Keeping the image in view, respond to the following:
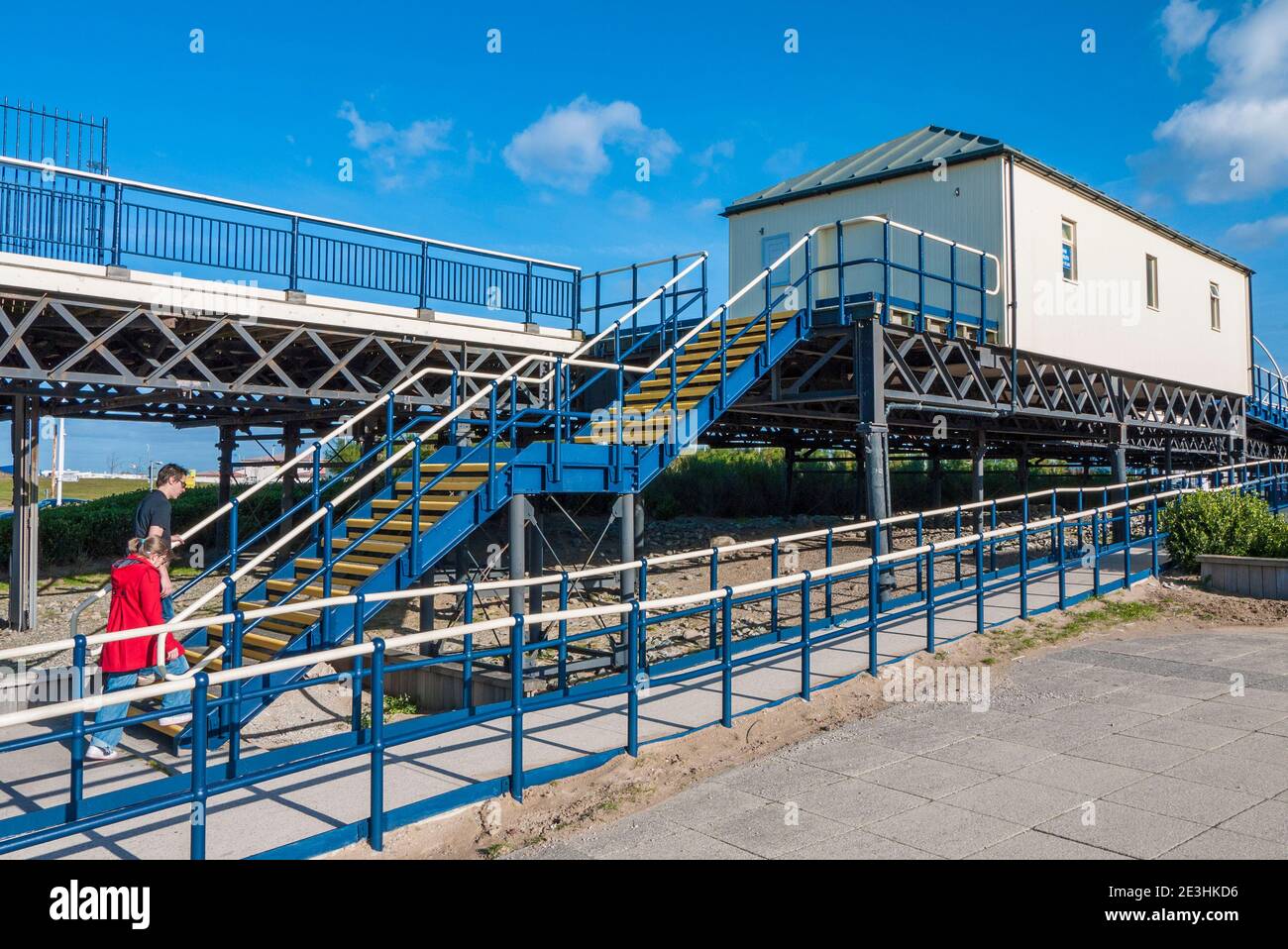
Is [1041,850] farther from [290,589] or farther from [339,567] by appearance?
[290,589]

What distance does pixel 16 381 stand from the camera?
1322 cm

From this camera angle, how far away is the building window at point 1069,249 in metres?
17.5

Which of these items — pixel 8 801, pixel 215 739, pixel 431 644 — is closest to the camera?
pixel 8 801

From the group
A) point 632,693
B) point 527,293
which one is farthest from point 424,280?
point 632,693

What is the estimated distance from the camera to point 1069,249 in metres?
17.7

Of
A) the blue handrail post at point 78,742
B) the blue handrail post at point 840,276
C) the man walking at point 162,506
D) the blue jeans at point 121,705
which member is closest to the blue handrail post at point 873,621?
the blue handrail post at point 840,276

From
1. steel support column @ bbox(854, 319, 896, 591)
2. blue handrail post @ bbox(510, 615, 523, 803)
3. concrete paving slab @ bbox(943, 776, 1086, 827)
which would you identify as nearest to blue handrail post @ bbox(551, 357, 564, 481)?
blue handrail post @ bbox(510, 615, 523, 803)

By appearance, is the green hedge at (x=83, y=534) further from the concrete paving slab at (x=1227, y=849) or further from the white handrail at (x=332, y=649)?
the concrete paving slab at (x=1227, y=849)

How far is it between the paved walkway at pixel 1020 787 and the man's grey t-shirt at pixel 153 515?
4545mm

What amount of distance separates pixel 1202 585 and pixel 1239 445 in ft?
54.2

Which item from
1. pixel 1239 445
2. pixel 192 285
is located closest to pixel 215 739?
pixel 192 285

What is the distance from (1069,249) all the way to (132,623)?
16.4 metres

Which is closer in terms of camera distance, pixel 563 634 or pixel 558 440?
pixel 563 634
